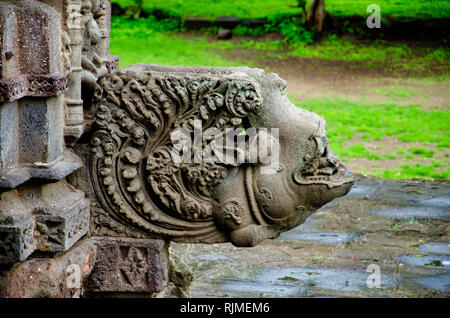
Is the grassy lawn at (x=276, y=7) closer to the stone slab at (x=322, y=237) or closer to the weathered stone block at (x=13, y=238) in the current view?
the stone slab at (x=322, y=237)

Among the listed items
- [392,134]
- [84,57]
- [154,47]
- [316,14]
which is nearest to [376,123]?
[392,134]

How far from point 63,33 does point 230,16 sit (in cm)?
1298

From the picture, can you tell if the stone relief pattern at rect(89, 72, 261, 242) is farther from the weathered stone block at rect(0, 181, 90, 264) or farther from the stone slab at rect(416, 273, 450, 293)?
the stone slab at rect(416, 273, 450, 293)

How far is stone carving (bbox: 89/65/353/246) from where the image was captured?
2.90m

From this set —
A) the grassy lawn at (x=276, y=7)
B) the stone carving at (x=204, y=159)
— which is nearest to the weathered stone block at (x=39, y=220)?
the stone carving at (x=204, y=159)

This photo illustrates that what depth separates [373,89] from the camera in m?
11.2

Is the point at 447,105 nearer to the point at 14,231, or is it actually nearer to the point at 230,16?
the point at 230,16

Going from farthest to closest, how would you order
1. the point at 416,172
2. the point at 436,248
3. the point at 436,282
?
the point at 416,172 → the point at 436,248 → the point at 436,282

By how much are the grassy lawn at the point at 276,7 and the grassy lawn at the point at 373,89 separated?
1020 millimetres

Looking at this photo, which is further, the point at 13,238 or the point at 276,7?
the point at 276,7

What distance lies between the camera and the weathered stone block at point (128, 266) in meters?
3.07

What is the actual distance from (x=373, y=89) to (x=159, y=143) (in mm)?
8713

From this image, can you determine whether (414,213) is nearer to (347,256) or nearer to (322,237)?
(322,237)
